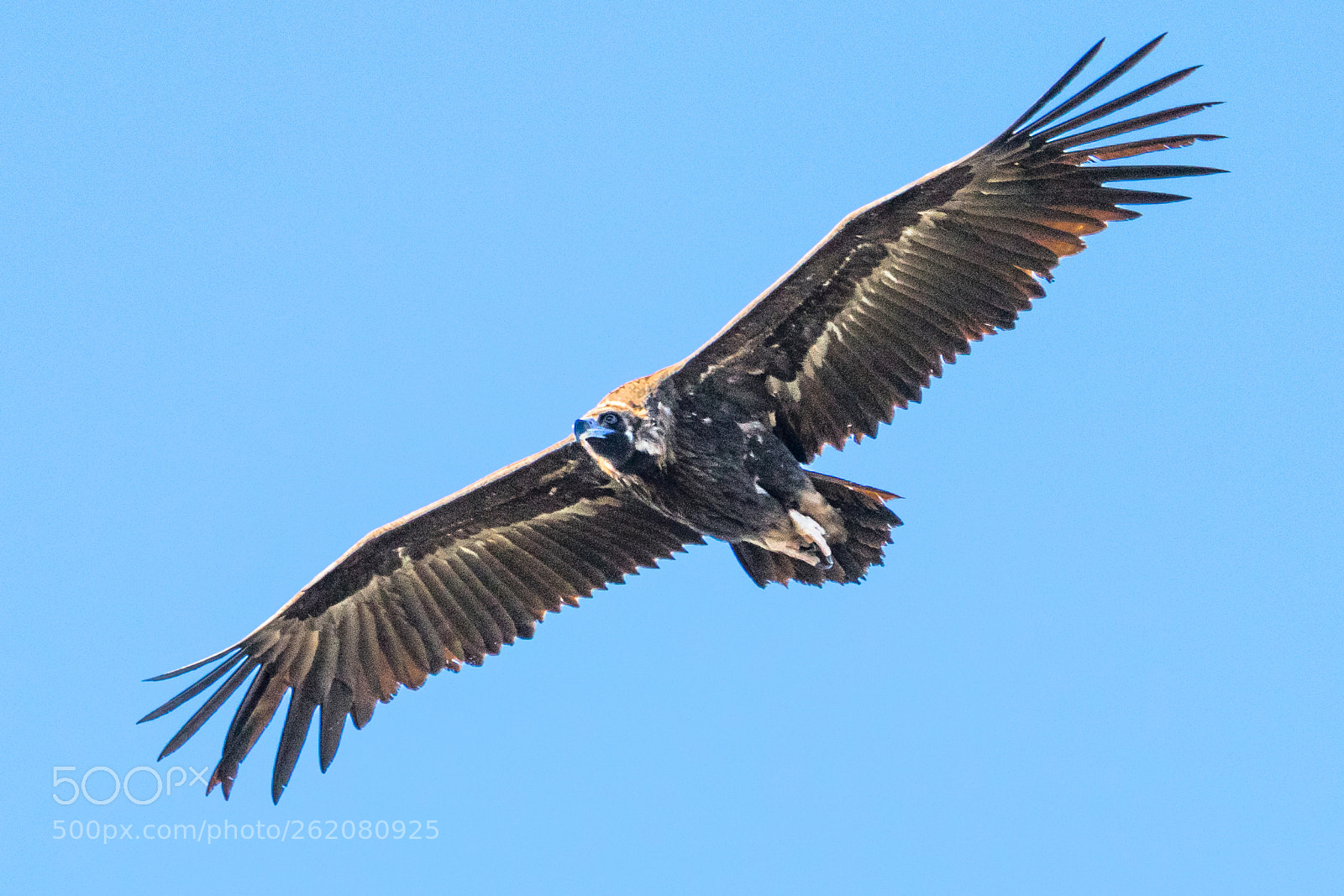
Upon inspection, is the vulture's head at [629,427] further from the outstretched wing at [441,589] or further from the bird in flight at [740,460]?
the outstretched wing at [441,589]

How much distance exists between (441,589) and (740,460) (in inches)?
116

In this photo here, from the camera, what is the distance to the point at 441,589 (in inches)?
476

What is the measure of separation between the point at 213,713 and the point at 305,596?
1.18 meters

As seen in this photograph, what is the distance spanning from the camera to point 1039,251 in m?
10.3

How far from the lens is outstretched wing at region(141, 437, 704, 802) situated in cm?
1157

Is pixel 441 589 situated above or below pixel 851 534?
above

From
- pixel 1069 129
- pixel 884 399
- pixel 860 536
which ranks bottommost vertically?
pixel 860 536

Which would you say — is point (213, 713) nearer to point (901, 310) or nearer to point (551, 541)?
point (551, 541)

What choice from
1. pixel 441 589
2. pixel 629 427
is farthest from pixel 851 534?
pixel 441 589

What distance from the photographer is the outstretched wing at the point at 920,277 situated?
10086mm

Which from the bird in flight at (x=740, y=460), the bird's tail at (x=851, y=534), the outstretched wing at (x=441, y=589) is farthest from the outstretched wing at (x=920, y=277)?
the outstretched wing at (x=441, y=589)

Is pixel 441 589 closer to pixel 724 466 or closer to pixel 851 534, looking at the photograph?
pixel 724 466

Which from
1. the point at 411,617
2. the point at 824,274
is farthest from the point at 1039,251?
the point at 411,617

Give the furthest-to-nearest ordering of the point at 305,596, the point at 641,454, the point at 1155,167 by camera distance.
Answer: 1. the point at 305,596
2. the point at 641,454
3. the point at 1155,167
